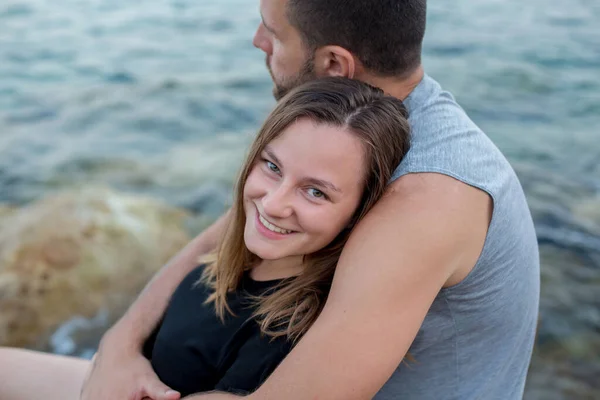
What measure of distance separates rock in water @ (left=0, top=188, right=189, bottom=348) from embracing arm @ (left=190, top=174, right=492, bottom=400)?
239cm

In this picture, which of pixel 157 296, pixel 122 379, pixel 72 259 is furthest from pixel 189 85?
pixel 122 379

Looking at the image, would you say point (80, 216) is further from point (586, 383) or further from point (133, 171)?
point (586, 383)

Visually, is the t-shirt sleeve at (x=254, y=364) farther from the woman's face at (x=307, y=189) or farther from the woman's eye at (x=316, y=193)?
the woman's eye at (x=316, y=193)

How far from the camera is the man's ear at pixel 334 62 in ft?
7.81

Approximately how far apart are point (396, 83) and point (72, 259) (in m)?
2.50

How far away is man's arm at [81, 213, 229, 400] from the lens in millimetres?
2248

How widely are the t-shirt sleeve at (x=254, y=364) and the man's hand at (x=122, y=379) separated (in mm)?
238

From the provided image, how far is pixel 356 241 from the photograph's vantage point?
182 cm

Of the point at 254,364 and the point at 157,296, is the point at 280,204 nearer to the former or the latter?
the point at 254,364

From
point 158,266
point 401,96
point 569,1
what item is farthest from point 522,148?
point 569,1

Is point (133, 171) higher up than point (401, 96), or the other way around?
point (401, 96)

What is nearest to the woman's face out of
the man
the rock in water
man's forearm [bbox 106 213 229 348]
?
the man

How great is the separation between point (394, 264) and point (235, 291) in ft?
2.13

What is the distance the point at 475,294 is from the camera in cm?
200
